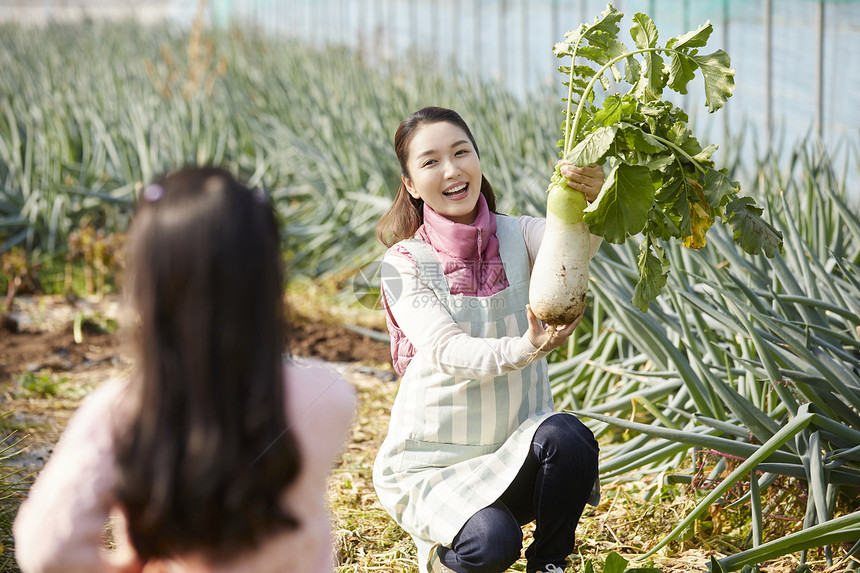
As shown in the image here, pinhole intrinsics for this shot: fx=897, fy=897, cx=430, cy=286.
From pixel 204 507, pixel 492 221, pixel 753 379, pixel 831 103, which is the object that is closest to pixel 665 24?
pixel 831 103

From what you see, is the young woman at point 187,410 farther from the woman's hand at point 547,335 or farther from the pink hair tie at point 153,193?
the woman's hand at point 547,335

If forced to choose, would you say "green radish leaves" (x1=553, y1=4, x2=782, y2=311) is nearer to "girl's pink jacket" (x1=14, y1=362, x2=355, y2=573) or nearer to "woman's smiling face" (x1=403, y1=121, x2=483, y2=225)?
"woman's smiling face" (x1=403, y1=121, x2=483, y2=225)

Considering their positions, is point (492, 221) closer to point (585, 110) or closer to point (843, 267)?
point (585, 110)

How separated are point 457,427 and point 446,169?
1.43 ft

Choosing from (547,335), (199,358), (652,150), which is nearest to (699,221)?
(652,150)

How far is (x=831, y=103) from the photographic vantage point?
4.77m

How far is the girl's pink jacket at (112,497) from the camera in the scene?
0.94 m

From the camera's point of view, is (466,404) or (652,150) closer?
(652,150)

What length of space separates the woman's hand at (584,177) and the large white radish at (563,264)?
10mm

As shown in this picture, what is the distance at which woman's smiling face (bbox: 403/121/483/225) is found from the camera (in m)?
1.53

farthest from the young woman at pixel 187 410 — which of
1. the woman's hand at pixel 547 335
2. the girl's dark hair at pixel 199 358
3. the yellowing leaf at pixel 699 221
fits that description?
the yellowing leaf at pixel 699 221

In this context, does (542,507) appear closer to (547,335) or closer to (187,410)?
(547,335)

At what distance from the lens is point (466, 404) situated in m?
1.50

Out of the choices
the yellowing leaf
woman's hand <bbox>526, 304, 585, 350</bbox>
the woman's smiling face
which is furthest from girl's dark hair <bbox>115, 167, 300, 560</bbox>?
the yellowing leaf
